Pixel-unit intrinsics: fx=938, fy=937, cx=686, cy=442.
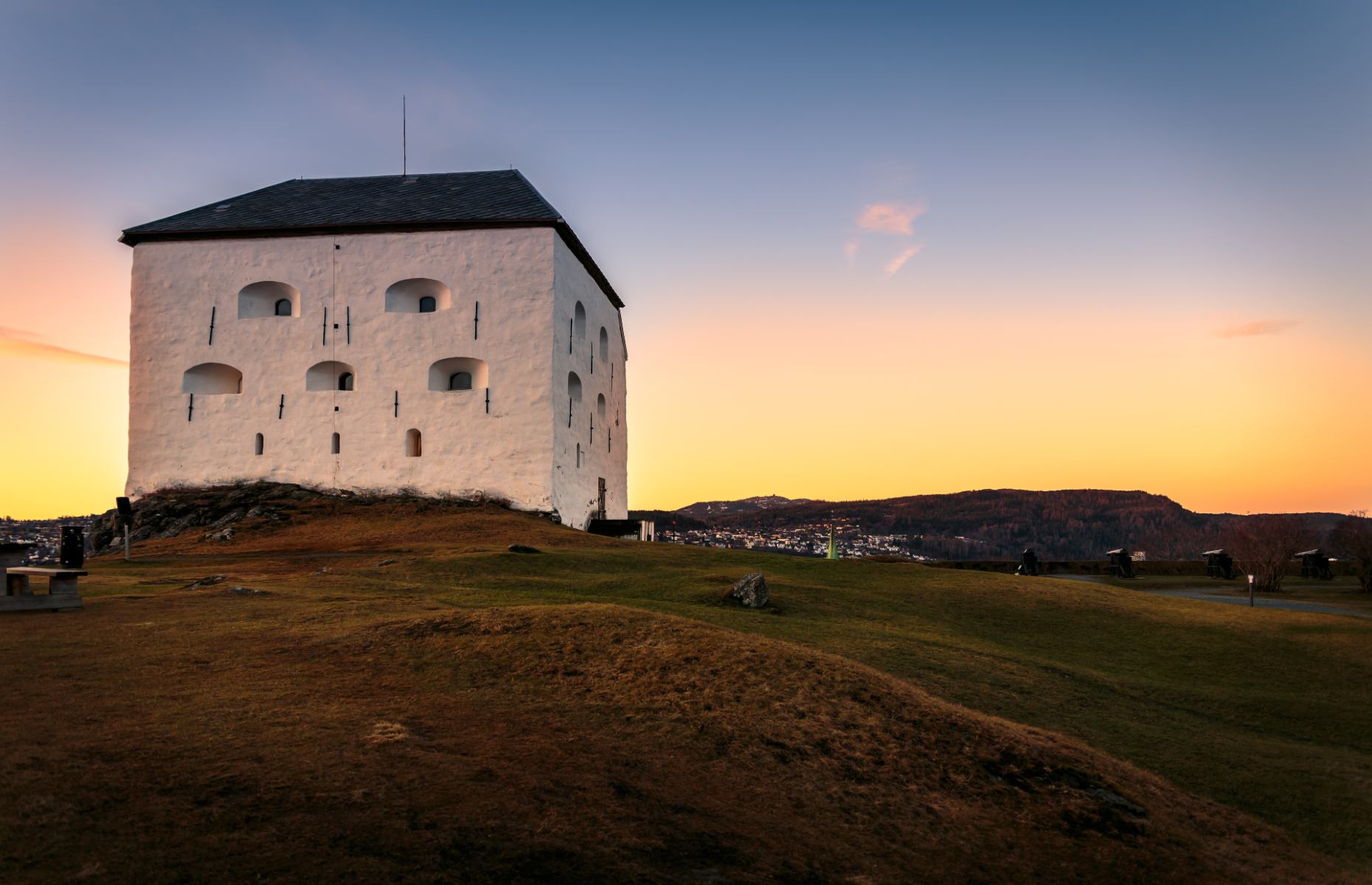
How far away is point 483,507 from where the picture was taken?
31938 mm

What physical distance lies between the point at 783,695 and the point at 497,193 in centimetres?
3102

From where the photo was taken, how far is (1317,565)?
34.7m

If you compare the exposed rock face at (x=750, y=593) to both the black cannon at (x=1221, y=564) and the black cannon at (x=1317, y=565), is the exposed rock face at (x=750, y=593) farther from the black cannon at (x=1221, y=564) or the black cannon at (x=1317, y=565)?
the black cannon at (x=1317, y=565)

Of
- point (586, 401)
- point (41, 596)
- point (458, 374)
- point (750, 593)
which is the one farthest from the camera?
point (586, 401)

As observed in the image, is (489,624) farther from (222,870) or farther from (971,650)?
(971,650)

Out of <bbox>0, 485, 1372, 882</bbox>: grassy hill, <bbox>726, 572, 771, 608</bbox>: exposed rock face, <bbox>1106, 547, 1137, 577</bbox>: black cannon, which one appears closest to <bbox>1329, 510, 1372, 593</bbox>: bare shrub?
<bbox>1106, 547, 1137, 577</bbox>: black cannon

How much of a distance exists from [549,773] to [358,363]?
2961 centimetres

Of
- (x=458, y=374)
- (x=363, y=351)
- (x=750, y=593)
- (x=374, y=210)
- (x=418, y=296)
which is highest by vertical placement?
(x=374, y=210)

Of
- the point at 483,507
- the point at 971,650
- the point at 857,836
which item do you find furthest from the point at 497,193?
the point at 857,836

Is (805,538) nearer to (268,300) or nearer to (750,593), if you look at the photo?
(268,300)

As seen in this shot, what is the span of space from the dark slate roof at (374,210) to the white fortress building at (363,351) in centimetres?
10

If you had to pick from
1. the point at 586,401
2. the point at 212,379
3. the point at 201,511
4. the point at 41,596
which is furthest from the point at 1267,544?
the point at 212,379

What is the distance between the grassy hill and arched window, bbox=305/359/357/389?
20201mm

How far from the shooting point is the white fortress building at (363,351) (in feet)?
108
